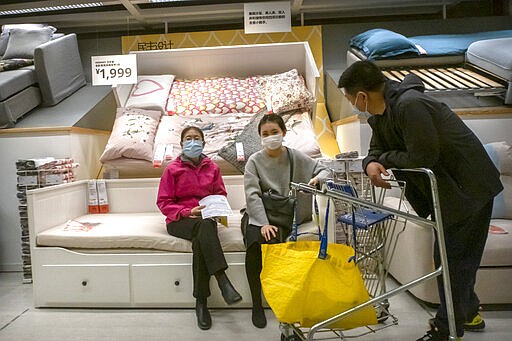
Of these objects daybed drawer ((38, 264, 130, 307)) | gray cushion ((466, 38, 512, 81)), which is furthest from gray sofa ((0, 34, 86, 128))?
gray cushion ((466, 38, 512, 81))

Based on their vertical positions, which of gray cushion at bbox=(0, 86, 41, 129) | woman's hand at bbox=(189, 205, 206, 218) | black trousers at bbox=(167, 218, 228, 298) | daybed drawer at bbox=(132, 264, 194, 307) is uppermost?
gray cushion at bbox=(0, 86, 41, 129)

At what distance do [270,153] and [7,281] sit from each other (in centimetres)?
214

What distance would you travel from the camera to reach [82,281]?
8.54 feet

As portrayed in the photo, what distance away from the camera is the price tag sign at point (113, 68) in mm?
3594

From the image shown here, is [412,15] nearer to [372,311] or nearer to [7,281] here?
[372,311]

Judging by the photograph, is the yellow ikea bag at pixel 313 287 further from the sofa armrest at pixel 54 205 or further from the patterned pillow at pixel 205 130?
the patterned pillow at pixel 205 130

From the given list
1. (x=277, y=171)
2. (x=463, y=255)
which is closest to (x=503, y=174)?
(x=463, y=255)

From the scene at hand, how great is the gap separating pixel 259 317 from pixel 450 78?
2.42 metres

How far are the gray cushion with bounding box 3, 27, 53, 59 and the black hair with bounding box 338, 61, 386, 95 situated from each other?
3.50 meters

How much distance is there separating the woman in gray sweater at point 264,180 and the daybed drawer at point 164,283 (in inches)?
15.9

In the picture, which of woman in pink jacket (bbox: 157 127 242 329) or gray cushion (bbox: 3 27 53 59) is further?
gray cushion (bbox: 3 27 53 59)

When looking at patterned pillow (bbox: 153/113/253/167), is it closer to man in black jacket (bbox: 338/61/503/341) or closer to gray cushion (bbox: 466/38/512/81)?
man in black jacket (bbox: 338/61/503/341)

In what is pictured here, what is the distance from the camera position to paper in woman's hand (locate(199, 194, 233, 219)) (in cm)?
241

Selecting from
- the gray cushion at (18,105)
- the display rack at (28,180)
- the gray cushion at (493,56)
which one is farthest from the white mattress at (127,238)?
the gray cushion at (493,56)
